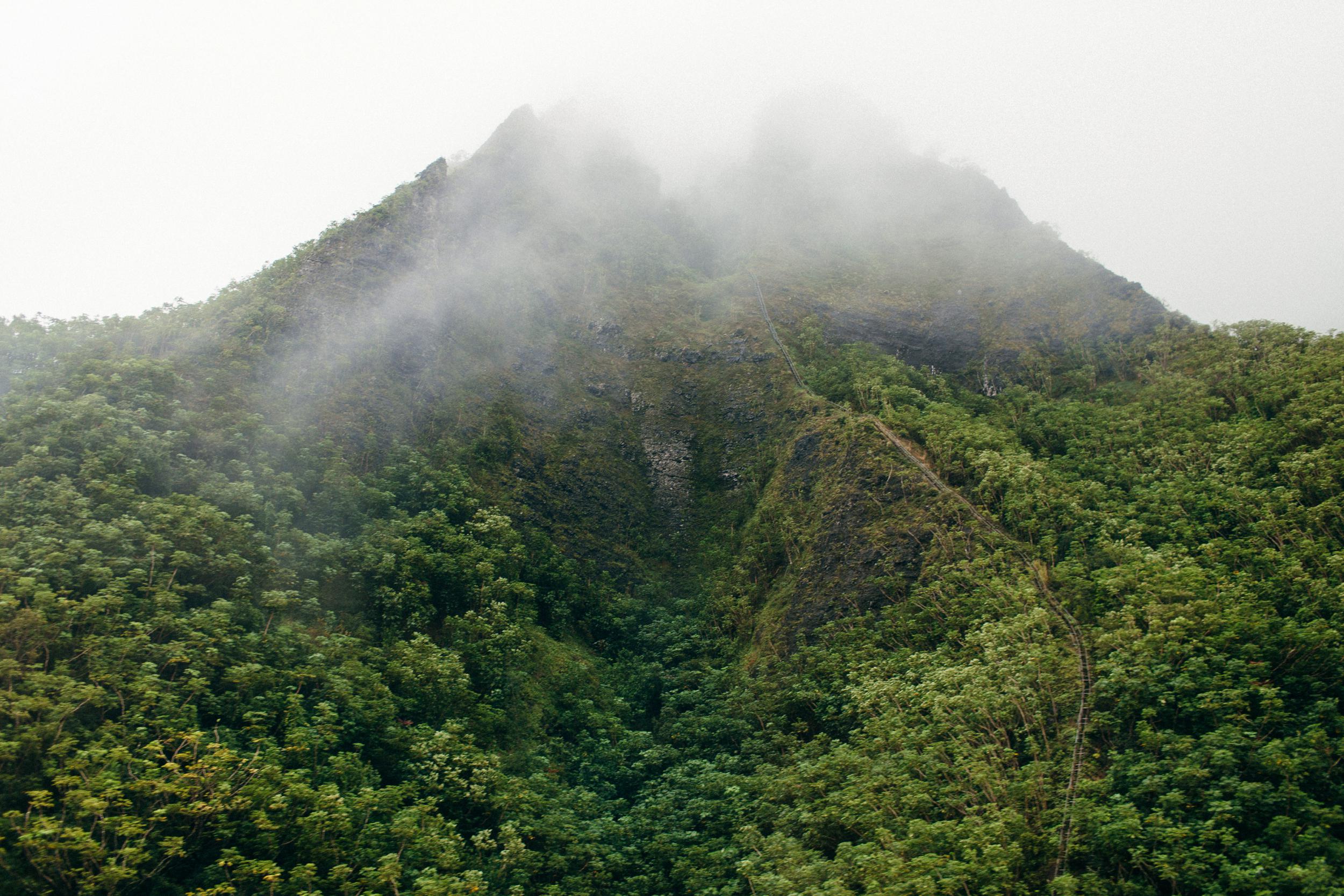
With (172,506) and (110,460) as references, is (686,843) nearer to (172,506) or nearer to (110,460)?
(172,506)

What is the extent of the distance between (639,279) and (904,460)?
1477 inches

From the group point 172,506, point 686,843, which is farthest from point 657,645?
point 172,506

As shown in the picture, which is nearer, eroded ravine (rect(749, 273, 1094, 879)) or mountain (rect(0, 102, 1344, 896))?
mountain (rect(0, 102, 1344, 896))

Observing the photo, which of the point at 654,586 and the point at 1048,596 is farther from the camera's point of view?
the point at 654,586

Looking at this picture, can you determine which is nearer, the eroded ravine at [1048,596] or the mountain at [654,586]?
the mountain at [654,586]

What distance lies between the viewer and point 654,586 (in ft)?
161

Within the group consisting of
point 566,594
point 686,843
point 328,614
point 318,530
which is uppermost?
point 318,530

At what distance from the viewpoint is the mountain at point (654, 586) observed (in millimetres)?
21625

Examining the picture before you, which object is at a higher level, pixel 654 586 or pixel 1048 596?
pixel 654 586

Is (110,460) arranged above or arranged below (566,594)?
above

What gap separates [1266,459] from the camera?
33000 mm

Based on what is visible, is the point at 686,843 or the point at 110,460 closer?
the point at 686,843

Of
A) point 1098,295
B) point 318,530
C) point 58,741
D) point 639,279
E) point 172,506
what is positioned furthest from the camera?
point 639,279

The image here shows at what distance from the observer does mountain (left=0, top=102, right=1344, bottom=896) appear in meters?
21.6
